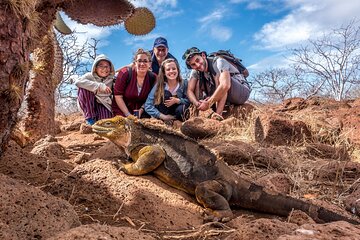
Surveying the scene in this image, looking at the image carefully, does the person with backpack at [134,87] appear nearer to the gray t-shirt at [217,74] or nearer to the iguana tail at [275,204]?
the gray t-shirt at [217,74]

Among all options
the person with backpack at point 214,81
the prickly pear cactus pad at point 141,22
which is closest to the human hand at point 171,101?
the person with backpack at point 214,81

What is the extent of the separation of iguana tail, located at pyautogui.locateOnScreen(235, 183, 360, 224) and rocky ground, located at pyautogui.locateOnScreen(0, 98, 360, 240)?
0.25 feet

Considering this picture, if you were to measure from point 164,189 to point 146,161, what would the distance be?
278 mm

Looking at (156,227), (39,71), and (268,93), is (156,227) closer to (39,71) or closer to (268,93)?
(39,71)

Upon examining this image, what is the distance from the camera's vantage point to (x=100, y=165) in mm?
3453

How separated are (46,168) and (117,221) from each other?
122 centimetres

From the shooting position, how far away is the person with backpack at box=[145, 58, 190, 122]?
24.2 ft

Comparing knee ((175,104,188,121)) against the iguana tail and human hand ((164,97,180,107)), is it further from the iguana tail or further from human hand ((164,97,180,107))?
the iguana tail

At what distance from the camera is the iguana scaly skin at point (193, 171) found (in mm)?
3318

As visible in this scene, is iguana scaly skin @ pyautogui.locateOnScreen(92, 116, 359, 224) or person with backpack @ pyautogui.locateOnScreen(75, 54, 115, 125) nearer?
iguana scaly skin @ pyautogui.locateOnScreen(92, 116, 359, 224)

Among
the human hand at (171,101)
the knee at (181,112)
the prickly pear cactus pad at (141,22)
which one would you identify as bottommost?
the knee at (181,112)

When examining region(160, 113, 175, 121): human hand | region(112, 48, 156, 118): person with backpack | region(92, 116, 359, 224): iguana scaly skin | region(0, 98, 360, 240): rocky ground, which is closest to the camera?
region(0, 98, 360, 240): rocky ground

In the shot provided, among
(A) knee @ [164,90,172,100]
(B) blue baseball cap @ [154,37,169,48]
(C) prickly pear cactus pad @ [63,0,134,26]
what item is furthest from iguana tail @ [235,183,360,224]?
(B) blue baseball cap @ [154,37,169,48]

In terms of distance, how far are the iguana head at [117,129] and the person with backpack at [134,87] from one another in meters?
3.55
